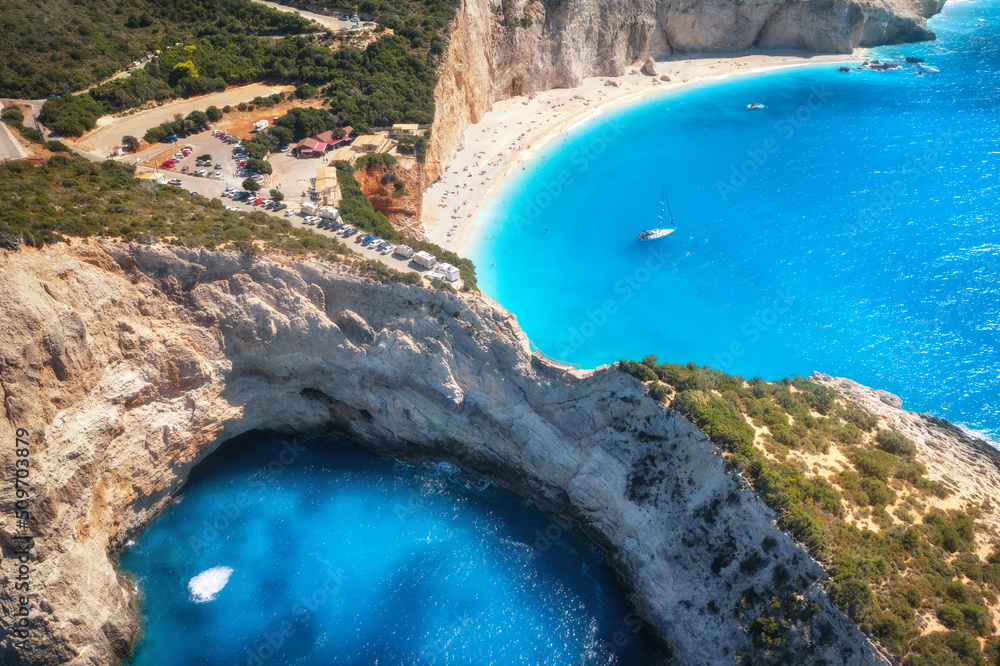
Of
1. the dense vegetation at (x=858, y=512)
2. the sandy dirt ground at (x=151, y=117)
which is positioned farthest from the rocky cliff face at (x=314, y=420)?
the sandy dirt ground at (x=151, y=117)

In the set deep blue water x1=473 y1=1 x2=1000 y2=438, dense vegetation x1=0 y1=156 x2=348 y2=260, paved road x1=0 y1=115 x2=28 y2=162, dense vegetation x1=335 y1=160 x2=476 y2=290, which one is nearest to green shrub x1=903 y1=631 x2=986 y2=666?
deep blue water x1=473 y1=1 x2=1000 y2=438

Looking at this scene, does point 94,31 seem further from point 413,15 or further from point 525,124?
point 525,124

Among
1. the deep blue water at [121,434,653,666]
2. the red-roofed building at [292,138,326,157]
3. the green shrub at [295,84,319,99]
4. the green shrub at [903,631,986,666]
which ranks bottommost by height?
the deep blue water at [121,434,653,666]

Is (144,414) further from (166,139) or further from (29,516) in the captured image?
(166,139)

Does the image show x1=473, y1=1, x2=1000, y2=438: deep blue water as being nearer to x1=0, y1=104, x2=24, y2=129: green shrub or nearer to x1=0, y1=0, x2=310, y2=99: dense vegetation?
x1=0, y1=0, x2=310, y2=99: dense vegetation

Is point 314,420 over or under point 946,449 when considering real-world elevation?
over

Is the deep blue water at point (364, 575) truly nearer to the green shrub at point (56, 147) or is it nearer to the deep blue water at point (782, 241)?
the deep blue water at point (782, 241)

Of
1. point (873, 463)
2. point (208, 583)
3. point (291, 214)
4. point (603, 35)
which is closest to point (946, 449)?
point (873, 463)
